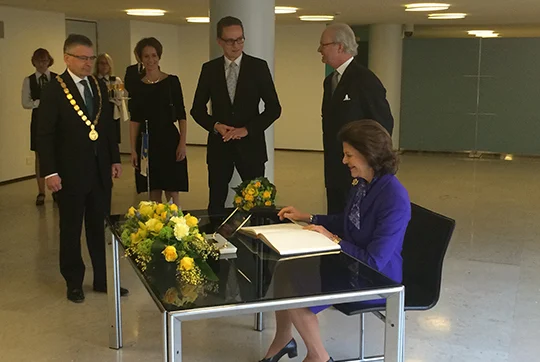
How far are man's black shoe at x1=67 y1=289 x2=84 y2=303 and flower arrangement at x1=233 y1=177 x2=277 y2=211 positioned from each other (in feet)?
5.33

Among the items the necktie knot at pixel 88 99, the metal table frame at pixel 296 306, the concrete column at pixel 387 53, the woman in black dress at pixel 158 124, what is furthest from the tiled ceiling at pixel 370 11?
the metal table frame at pixel 296 306

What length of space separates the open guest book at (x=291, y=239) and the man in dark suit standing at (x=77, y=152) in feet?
5.55

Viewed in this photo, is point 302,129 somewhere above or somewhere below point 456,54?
below

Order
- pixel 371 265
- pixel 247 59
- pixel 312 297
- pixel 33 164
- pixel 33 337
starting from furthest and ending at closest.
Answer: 1. pixel 33 164
2. pixel 247 59
3. pixel 33 337
4. pixel 371 265
5. pixel 312 297

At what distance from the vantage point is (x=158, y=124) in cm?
557

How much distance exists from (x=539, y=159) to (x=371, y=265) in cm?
1029

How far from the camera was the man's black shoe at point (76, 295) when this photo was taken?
450 centimetres

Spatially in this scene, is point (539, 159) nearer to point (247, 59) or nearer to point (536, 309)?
point (536, 309)

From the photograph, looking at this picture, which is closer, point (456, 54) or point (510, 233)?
point (510, 233)

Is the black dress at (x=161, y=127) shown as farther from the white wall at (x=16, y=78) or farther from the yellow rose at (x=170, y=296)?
the white wall at (x=16, y=78)

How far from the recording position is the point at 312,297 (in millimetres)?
2172

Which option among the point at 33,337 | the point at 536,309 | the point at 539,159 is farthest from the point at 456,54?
the point at 33,337

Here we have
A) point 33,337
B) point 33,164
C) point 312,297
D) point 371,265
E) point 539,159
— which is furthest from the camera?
point 539,159

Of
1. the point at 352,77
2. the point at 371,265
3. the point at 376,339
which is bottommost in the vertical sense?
the point at 376,339
